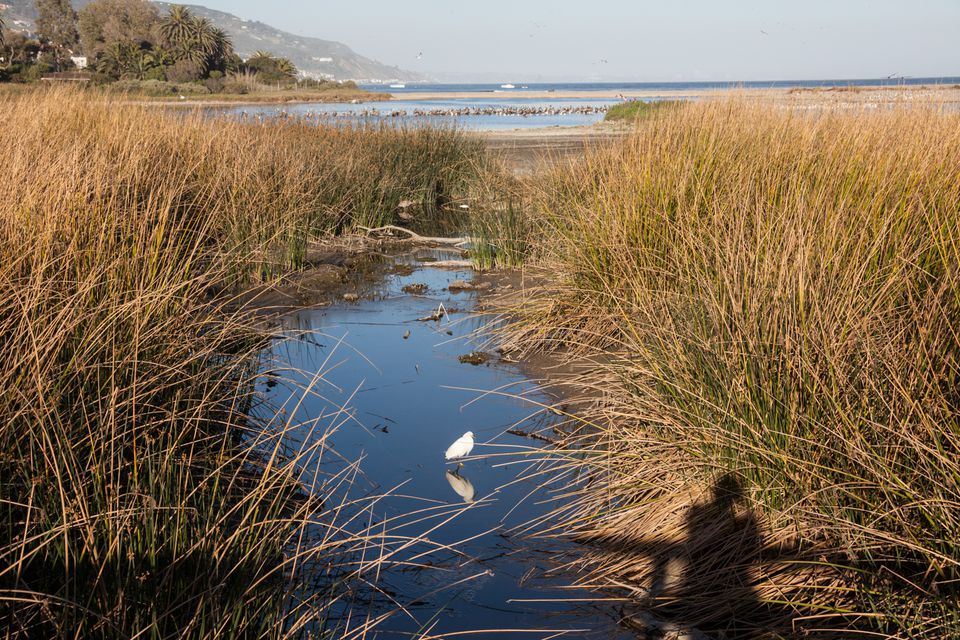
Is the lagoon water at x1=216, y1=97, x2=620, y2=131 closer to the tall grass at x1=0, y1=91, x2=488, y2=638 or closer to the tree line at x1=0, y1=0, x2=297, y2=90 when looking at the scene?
the tall grass at x1=0, y1=91, x2=488, y2=638

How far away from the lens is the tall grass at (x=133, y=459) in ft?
5.93

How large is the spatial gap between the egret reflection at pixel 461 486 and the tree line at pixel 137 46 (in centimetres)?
4697

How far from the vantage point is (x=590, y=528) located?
3137mm

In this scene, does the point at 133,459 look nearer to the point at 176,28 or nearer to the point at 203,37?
the point at 203,37

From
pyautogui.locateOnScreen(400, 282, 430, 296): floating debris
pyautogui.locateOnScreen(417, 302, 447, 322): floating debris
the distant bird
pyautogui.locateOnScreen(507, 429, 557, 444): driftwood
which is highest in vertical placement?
the distant bird

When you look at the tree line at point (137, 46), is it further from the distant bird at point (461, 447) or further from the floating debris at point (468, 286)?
the distant bird at point (461, 447)

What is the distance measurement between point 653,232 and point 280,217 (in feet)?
12.7

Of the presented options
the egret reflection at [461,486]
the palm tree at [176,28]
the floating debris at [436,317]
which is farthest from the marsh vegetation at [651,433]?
the palm tree at [176,28]

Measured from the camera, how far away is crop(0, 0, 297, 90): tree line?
5078 centimetres

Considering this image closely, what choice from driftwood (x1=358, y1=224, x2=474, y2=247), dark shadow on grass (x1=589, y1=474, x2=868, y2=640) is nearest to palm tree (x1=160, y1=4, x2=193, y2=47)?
driftwood (x1=358, y1=224, x2=474, y2=247)

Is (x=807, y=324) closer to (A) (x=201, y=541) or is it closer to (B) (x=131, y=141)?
Answer: (A) (x=201, y=541)

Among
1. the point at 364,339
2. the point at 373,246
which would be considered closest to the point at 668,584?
the point at 364,339

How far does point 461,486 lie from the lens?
352 cm

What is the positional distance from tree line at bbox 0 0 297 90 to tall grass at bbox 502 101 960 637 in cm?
4741
